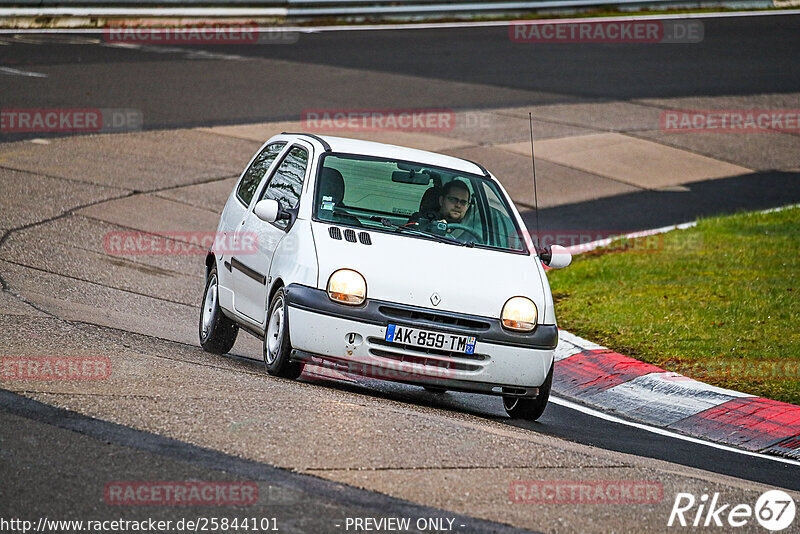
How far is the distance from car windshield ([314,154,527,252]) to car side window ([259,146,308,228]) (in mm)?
200

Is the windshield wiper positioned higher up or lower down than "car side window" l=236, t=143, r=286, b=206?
lower down

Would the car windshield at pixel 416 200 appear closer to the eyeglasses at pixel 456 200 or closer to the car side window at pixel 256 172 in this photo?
the eyeglasses at pixel 456 200

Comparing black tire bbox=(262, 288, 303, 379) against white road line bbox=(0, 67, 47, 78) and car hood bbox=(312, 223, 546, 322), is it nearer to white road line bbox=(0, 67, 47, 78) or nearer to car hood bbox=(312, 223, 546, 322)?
car hood bbox=(312, 223, 546, 322)

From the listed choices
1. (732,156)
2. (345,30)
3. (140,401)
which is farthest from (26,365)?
(345,30)

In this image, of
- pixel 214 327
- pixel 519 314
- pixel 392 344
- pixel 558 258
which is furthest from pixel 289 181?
pixel 519 314

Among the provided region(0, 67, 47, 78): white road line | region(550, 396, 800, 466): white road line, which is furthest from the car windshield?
region(0, 67, 47, 78): white road line

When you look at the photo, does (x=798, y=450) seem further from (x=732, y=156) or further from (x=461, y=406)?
(x=732, y=156)

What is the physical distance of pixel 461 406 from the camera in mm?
8352

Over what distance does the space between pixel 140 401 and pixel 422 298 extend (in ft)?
6.24

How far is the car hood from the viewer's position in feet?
23.9

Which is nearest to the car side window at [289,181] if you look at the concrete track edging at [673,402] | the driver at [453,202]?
the driver at [453,202]

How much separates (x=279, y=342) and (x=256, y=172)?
7.45ft

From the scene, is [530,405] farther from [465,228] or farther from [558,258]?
[465,228]

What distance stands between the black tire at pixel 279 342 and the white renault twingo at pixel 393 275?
0.01 m
